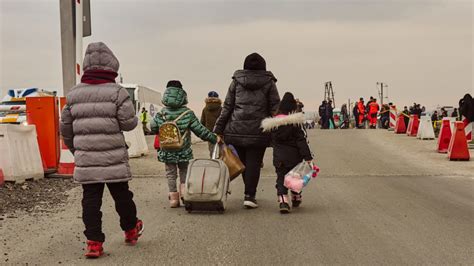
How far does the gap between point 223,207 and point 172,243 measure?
1.90 m

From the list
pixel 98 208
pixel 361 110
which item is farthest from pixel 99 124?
pixel 361 110

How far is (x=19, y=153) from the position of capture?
1119 centimetres

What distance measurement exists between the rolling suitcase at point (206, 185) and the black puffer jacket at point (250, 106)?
63cm

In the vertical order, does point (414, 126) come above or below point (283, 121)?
below

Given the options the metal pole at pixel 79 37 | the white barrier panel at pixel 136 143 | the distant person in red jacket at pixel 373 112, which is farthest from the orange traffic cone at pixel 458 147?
the distant person in red jacket at pixel 373 112

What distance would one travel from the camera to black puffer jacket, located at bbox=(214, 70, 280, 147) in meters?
8.81

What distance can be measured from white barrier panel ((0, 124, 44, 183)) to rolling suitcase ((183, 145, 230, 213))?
3994mm

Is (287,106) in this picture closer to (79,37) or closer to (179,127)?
(179,127)

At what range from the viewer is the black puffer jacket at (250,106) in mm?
8812

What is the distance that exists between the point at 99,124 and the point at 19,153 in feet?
18.9

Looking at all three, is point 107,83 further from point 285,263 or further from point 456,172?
point 456,172

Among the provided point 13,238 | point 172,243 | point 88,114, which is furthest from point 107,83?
point 13,238

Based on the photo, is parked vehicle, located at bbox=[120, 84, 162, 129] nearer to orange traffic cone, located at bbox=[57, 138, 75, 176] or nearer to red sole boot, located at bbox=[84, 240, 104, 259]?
orange traffic cone, located at bbox=[57, 138, 75, 176]

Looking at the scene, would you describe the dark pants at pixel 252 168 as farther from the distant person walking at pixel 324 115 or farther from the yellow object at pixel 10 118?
the distant person walking at pixel 324 115
